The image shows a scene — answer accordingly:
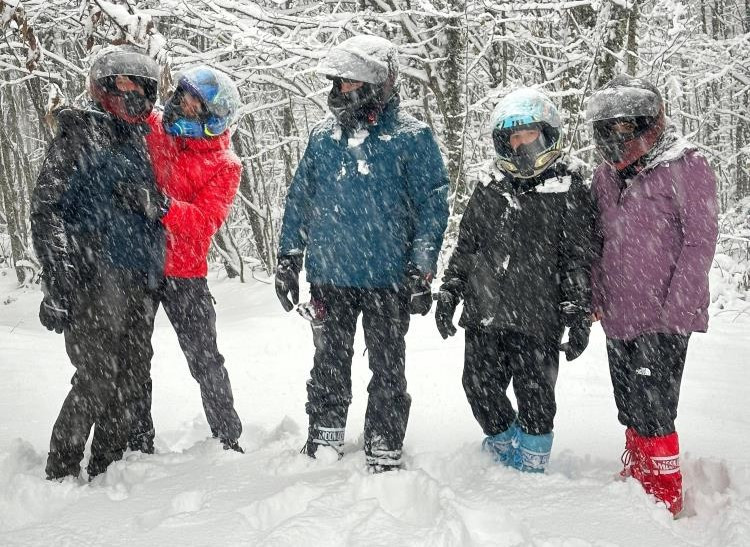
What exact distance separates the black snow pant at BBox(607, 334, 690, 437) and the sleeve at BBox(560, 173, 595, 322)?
30 centimetres

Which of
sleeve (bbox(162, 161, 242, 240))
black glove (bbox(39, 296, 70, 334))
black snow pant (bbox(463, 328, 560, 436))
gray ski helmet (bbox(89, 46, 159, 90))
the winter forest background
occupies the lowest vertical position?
black snow pant (bbox(463, 328, 560, 436))

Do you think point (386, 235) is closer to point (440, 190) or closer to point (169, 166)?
point (440, 190)

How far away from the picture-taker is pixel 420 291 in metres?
3.04

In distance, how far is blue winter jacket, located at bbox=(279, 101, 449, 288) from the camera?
308cm

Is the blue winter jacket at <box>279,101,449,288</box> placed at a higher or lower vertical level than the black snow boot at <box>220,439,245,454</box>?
higher

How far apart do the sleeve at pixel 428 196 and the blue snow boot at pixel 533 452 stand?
91 cm

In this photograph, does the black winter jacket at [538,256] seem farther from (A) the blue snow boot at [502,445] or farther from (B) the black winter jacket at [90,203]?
(B) the black winter jacket at [90,203]

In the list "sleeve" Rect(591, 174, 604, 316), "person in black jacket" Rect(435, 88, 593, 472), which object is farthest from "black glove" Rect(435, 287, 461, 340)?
"sleeve" Rect(591, 174, 604, 316)

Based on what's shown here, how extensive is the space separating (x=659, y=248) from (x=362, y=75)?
5.01ft

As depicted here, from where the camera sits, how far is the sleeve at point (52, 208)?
9.21ft

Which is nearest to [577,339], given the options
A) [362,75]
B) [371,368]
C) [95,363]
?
[371,368]

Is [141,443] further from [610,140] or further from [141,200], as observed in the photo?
[610,140]

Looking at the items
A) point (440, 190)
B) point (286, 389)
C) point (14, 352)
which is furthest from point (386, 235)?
point (14, 352)

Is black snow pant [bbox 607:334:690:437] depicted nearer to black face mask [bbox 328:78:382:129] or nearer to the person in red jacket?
black face mask [bbox 328:78:382:129]
